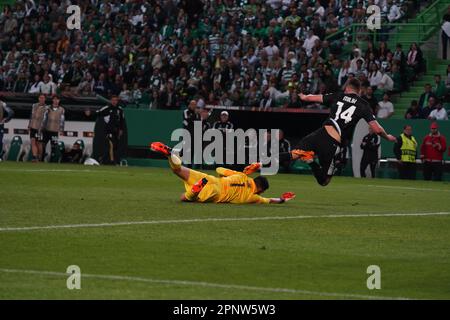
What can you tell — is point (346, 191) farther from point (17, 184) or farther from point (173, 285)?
point (173, 285)

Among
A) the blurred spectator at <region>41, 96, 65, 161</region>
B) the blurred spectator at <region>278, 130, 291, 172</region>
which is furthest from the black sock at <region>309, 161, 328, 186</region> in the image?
the blurred spectator at <region>41, 96, 65, 161</region>

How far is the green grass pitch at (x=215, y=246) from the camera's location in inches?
381

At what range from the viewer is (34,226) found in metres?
14.1

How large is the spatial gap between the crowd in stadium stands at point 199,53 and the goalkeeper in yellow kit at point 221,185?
1372cm

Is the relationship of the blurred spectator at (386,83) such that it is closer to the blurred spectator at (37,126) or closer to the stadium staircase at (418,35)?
the stadium staircase at (418,35)

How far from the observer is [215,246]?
1255 cm

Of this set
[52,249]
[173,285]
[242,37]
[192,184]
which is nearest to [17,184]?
[192,184]

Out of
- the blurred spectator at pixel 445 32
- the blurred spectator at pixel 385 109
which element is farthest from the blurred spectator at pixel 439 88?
the blurred spectator at pixel 445 32

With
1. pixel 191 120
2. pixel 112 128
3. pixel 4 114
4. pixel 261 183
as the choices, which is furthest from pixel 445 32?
pixel 261 183

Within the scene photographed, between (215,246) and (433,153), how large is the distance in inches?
733

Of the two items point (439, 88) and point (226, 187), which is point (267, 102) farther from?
point (226, 187)

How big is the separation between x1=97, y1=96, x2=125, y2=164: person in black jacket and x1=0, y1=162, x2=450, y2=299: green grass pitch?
12.3 metres

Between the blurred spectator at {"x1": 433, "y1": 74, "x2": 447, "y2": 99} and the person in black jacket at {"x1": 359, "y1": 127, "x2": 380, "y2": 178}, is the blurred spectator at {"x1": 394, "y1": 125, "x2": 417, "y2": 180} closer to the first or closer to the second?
the person in black jacket at {"x1": 359, "y1": 127, "x2": 380, "y2": 178}

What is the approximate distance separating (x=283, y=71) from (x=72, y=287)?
2523 centimetres
